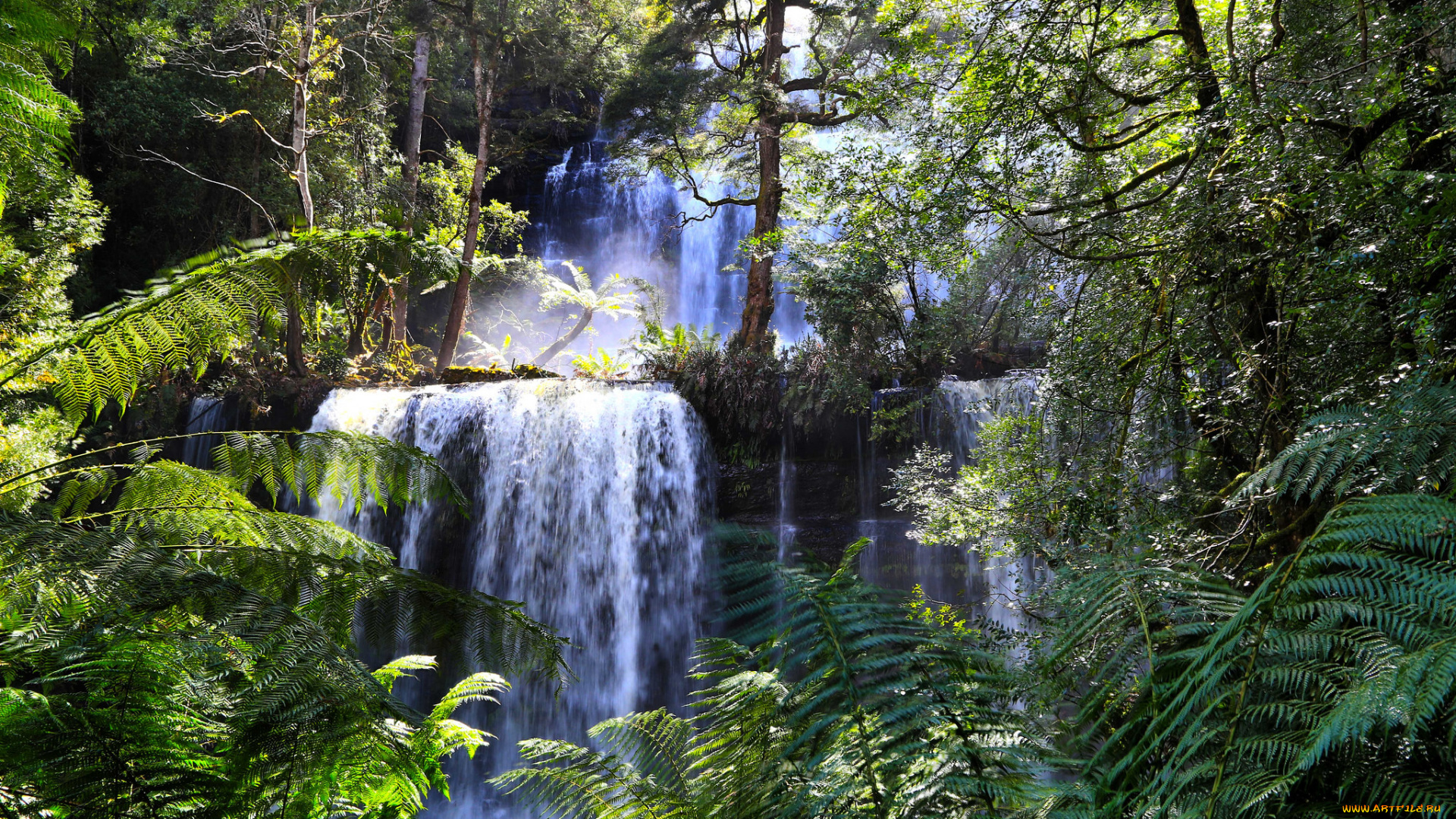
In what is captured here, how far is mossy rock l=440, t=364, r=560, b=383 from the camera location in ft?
36.1

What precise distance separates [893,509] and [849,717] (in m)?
7.77

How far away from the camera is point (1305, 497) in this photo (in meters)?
2.53

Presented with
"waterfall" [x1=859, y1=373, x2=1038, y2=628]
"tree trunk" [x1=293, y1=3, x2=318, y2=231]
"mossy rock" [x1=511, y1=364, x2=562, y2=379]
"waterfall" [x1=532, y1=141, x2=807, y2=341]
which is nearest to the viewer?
"waterfall" [x1=859, y1=373, x2=1038, y2=628]

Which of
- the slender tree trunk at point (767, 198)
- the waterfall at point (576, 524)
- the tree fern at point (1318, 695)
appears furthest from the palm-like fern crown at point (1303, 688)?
the slender tree trunk at point (767, 198)

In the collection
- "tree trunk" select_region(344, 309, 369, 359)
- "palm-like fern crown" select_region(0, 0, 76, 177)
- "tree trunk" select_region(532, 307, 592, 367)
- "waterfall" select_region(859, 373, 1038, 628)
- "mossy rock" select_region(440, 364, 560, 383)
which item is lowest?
"waterfall" select_region(859, 373, 1038, 628)

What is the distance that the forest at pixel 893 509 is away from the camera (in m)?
0.88

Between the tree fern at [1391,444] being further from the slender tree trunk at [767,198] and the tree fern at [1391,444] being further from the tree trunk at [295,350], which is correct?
the tree trunk at [295,350]

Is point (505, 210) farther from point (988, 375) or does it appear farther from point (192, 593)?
point (192, 593)

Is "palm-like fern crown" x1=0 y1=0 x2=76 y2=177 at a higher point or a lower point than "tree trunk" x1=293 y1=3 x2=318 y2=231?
lower

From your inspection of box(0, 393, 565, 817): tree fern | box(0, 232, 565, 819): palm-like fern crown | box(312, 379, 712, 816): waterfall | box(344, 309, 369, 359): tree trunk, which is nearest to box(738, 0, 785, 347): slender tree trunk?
box(312, 379, 712, 816): waterfall

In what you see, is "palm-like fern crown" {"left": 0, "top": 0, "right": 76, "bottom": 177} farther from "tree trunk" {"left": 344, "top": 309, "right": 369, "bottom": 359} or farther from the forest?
"tree trunk" {"left": 344, "top": 309, "right": 369, "bottom": 359}

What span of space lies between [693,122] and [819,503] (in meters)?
5.77

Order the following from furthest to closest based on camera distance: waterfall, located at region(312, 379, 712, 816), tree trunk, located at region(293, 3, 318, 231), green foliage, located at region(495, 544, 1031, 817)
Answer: tree trunk, located at region(293, 3, 318, 231), waterfall, located at region(312, 379, 712, 816), green foliage, located at region(495, 544, 1031, 817)

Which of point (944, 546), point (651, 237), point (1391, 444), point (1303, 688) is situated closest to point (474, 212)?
point (651, 237)
